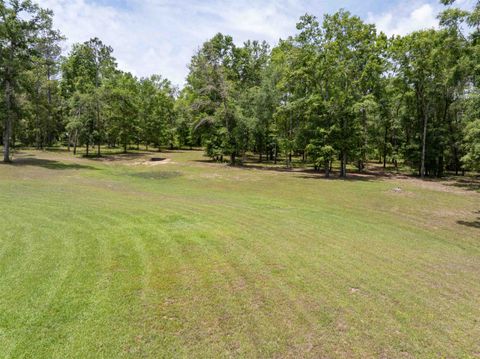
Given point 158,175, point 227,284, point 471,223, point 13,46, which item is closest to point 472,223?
point 471,223

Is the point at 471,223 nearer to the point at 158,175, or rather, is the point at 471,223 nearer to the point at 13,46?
the point at 158,175

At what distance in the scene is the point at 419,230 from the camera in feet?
36.7

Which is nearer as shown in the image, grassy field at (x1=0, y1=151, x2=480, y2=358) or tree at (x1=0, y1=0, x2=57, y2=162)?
grassy field at (x1=0, y1=151, x2=480, y2=358)

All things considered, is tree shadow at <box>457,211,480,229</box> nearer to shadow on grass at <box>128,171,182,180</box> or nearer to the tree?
shadow on grass at <box>128,171,182,180</box>

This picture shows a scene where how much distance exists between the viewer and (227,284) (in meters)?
5.85

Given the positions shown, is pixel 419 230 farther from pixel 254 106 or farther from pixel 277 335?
pixel 254 106

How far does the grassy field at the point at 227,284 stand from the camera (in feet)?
14.1

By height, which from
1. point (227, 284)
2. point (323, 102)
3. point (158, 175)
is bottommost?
point (227, 284)

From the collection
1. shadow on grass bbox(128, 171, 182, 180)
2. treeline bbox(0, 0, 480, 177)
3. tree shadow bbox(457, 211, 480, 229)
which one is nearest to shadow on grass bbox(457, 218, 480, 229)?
tree shadow bbox(457, 211, 480, 229)

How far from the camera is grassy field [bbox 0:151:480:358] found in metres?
4.31

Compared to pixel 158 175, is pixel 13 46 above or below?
above

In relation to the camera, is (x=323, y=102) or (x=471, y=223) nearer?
(x=471, y=223)

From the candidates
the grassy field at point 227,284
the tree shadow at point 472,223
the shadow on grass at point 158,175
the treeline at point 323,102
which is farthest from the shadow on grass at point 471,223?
the shadow on grass at point 158,175

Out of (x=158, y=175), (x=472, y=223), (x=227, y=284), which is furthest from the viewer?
(x=158, y=175)
